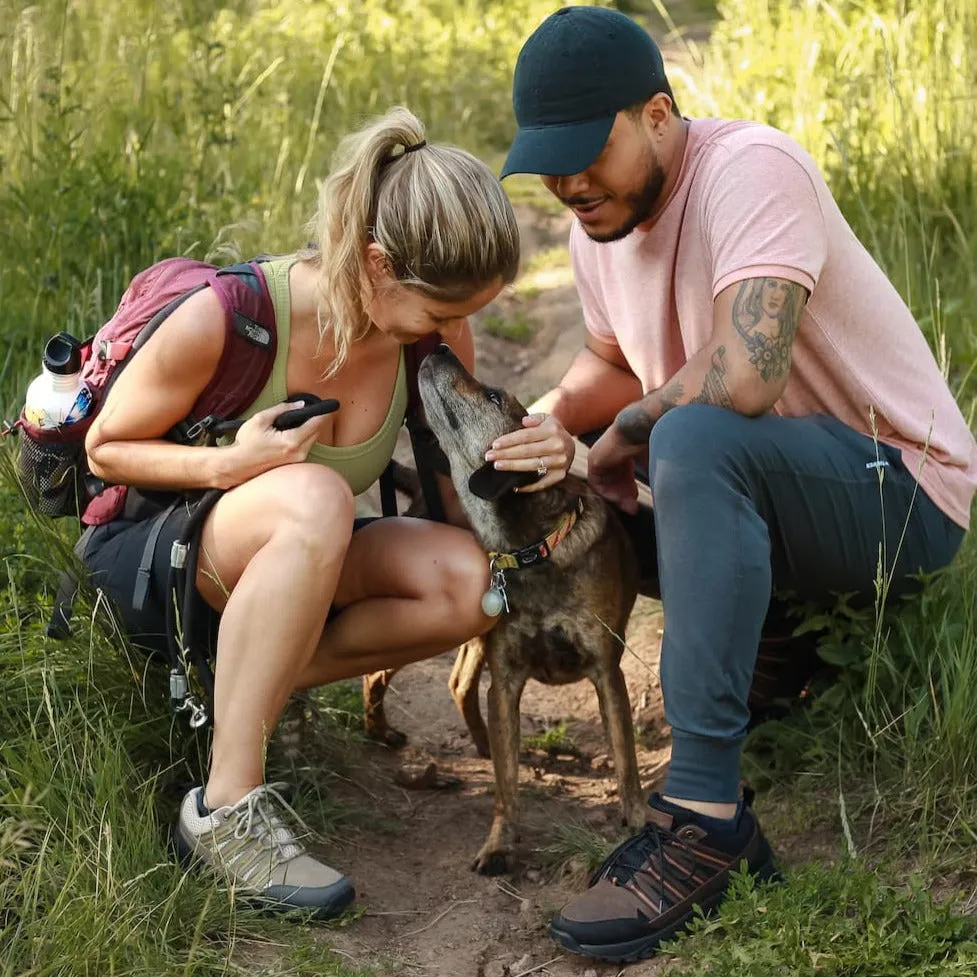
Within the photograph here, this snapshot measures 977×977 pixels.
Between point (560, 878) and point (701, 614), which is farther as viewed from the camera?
point (560, 878)

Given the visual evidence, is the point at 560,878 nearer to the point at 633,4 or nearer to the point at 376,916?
the point at 376,916

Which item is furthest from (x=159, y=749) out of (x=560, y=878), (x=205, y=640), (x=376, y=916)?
(x=560, y=878)

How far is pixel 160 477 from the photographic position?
2.91 m

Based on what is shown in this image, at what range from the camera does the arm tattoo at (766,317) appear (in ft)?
9.16

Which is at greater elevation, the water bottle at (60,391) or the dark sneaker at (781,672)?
the water bottle at (60,391)

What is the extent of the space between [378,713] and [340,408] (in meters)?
1.18

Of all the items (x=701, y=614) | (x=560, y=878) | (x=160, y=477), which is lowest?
(x=560, y=878)

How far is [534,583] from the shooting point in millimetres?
3559

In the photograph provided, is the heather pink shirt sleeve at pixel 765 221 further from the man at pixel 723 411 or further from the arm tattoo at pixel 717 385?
the arm tattoo at pixel 717 385

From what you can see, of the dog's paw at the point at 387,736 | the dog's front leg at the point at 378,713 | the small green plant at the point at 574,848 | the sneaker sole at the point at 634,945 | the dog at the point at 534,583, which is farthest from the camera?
the dog's paw at the point at 387,736

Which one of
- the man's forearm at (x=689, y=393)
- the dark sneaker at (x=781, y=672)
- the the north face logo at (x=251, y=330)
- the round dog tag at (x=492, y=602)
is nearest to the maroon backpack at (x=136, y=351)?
the the north face logo at (x=251, y=330)

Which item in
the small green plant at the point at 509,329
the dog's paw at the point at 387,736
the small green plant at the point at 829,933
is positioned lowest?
the dog's paw at the point at 387,736

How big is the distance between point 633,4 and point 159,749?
30.4 feet

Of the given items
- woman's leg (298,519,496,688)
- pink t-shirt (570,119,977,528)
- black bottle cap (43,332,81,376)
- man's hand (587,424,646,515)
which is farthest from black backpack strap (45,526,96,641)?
pink t-shirt (570,119,977,528)
